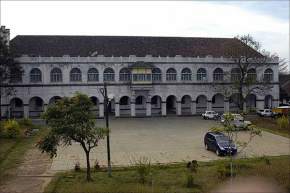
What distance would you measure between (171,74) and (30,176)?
34.4 metres

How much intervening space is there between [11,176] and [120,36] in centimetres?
3775

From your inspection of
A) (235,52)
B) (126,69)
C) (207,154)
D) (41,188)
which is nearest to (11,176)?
(41,188)

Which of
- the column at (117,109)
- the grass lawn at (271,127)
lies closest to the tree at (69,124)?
the grass lawn at (271,127)

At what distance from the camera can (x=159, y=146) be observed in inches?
1142

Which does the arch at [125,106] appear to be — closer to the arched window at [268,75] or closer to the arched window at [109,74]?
the arched window at [109,74]

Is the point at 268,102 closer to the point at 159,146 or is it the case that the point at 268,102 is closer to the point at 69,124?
the point at 159,146

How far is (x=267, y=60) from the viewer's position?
53.1 m

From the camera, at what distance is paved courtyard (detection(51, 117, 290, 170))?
80.6 feet

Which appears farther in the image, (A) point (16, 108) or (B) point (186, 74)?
(B) point (186, 74)

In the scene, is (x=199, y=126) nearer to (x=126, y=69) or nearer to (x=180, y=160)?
(x=126, y=69)

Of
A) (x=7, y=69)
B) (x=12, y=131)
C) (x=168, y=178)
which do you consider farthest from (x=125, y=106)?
(x=168, y=178)

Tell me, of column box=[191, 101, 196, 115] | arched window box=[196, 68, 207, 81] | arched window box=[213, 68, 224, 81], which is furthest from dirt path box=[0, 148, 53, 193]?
arched window box=[213, 68, 224, 81]

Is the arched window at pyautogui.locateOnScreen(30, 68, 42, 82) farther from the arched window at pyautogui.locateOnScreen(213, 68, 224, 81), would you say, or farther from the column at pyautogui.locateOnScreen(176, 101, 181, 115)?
the arched window at pyautogui.locateOnScreen(213, 68, 224, 81)

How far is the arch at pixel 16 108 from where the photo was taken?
4994 cm
